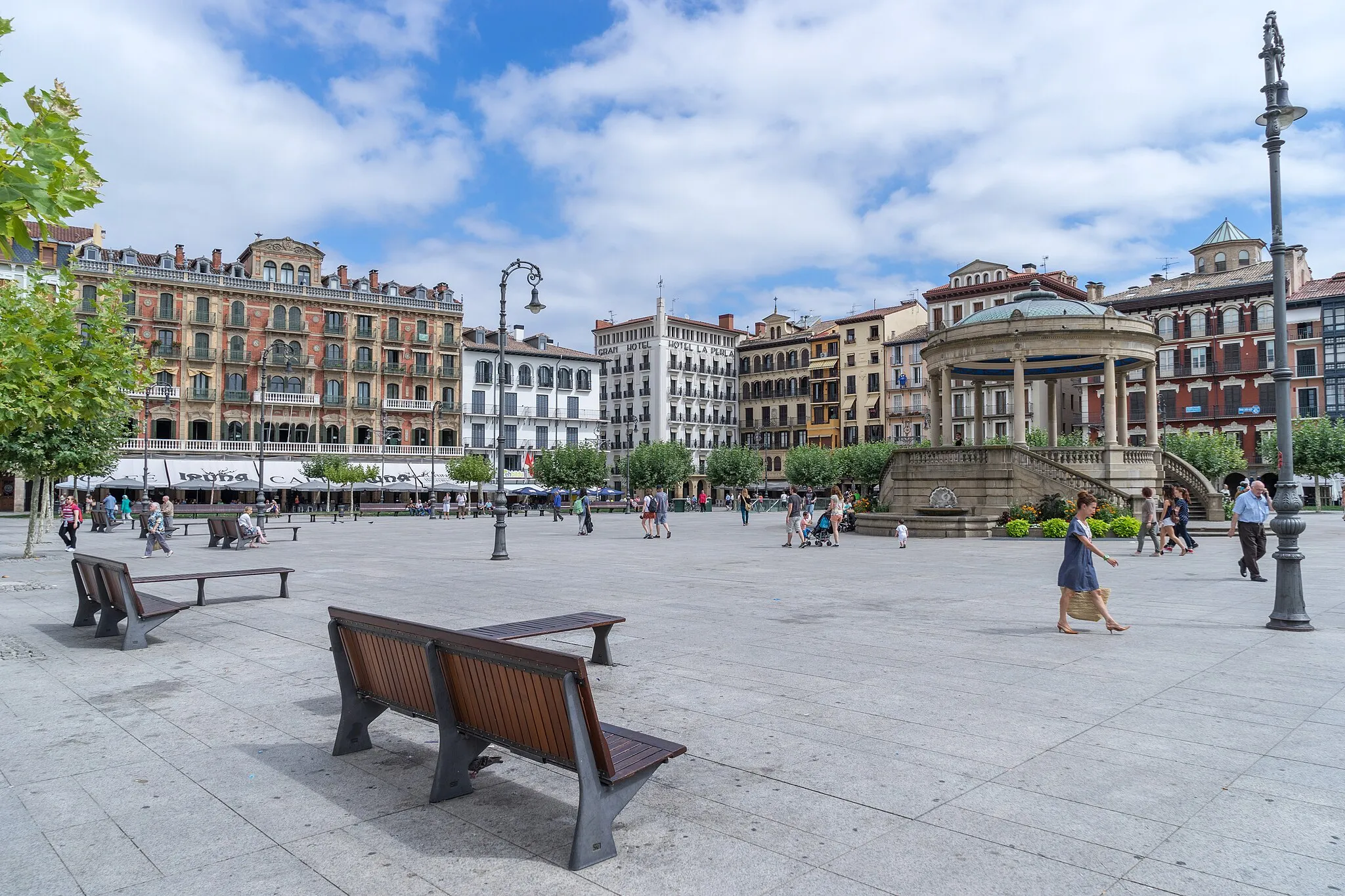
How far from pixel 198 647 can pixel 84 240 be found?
2594 inches

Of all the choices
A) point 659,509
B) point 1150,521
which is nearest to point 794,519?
→ point 659,509

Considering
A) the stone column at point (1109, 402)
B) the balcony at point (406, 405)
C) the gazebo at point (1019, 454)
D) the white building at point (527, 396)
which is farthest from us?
the white building at point (527, 396)

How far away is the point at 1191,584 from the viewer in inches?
552

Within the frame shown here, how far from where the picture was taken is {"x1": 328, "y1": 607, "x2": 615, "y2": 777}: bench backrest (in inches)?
155

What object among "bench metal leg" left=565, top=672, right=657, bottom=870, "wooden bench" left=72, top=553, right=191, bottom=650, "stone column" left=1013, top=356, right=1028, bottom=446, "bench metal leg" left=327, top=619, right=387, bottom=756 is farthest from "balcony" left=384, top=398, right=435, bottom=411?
"bench metal leg" left=565, top=672, right=657, bottom=870

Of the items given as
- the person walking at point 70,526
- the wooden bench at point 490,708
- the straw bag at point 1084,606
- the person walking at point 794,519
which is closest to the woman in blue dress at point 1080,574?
the straw bag at point 1084,606

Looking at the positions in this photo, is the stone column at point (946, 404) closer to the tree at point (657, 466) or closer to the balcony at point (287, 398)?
the tree at point (657, 466)

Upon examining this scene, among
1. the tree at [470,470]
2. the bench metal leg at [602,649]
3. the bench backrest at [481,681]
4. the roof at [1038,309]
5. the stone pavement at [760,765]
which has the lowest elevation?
the stone pavement at [760,765]

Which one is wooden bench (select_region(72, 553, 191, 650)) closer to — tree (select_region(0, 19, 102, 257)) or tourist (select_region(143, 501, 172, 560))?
tree (select_region(0, 19, 102, 257))

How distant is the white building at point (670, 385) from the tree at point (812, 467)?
15461 millimetres

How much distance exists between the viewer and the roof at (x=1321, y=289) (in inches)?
2363

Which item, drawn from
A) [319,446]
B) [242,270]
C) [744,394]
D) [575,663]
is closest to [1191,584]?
[575,663]

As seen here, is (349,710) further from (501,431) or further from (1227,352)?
(1227,352)

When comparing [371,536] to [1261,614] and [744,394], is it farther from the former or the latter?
[744,394]
